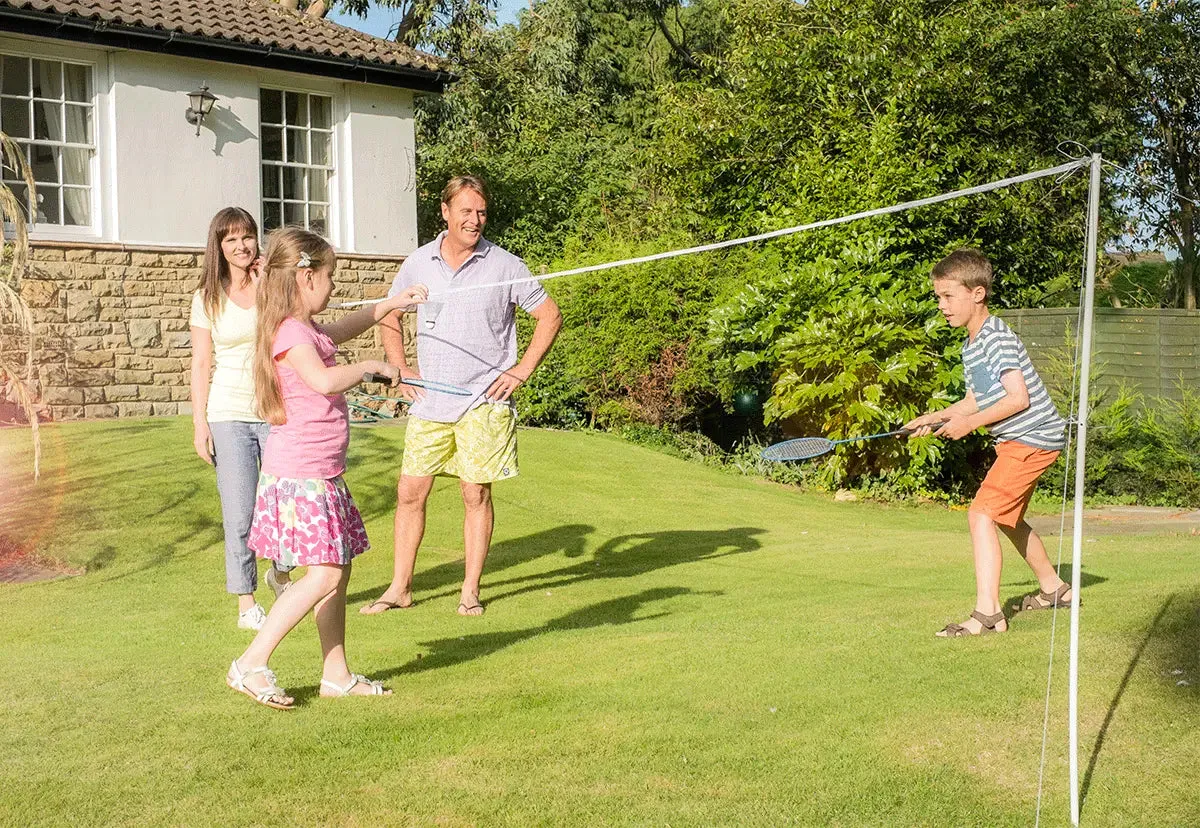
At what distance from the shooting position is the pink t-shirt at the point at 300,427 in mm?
4832

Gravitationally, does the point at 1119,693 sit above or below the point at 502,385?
below

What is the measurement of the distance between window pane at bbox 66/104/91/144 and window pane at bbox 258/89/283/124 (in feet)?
7.03

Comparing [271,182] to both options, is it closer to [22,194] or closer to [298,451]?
[22,194]

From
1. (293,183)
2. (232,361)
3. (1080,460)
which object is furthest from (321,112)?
(1080,460)

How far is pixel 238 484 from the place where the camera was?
6492 millimetres

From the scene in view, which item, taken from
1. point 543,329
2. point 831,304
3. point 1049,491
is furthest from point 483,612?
point 1049,491

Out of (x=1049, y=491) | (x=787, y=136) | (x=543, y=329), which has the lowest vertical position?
(x=1049, y=491)

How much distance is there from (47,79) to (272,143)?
8.94 ft

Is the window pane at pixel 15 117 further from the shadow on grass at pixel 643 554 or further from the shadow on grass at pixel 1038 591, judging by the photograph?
the shadow on grass at pixel 1038 591

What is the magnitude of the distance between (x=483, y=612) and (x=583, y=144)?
771 inches

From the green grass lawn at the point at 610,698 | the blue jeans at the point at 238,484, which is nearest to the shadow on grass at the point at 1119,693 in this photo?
the green grass lawn at the point at 610,698

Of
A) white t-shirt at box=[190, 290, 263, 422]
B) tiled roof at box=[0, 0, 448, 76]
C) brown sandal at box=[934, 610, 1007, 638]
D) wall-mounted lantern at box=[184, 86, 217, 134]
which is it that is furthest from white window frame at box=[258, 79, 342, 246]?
brown sandal at box=[934, 610, 1007, 638]

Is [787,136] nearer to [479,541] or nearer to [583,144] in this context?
[583,144]

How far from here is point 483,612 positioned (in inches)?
275
